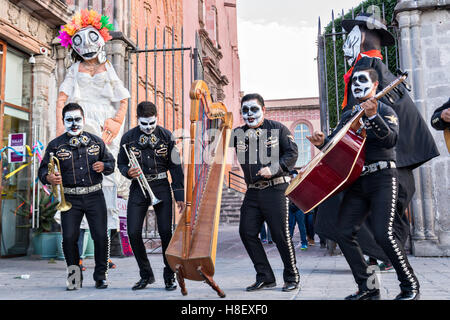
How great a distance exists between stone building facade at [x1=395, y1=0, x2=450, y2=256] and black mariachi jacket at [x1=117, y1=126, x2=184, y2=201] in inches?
166

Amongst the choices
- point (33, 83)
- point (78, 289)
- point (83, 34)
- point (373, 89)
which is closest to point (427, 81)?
point (373, 89)

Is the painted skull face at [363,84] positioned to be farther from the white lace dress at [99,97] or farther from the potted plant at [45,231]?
the potted plant at [45,231]

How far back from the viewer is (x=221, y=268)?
6.46m

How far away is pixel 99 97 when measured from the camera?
7.29 m

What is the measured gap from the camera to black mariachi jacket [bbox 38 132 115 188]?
4.85 m

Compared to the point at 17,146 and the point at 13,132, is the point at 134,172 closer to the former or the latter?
the point at 17,146

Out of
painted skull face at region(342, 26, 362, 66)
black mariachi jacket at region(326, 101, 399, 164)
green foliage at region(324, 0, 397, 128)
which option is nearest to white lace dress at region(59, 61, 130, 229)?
painted skull face at region(342, 26, 362, 66)

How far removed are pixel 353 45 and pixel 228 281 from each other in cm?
305

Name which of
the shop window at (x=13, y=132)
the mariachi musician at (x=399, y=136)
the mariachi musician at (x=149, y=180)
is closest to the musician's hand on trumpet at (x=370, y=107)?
the mariachi musician at (x=399, y=136)

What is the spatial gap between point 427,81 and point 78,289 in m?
5.88

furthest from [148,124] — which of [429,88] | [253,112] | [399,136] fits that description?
[429,88]

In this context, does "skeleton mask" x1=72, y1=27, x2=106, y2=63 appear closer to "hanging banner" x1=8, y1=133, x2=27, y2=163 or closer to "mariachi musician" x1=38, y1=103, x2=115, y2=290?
"hanging banner" x1=8, y1=133, x2=27, y2=163
